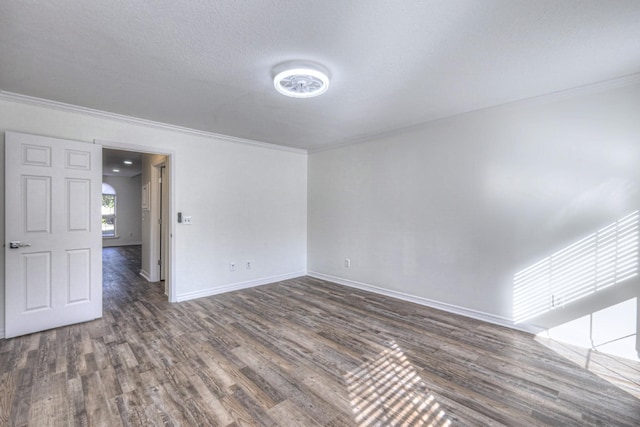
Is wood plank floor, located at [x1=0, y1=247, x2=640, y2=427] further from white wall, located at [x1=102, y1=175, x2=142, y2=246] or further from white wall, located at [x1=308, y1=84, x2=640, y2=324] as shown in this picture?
white wall, located at [x1=102, y1=175, x2=142, y2=246]

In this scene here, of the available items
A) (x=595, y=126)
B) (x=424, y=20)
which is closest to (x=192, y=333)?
(x=424, y=20)

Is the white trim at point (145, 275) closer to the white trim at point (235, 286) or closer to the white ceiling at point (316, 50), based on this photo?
the white trim at point (235, 286)

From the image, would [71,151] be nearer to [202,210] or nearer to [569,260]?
[202,210]

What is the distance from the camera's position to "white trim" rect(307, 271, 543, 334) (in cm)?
306

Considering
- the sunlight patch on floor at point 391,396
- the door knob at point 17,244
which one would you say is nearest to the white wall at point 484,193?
the sunlight patch on floor at point 391,396

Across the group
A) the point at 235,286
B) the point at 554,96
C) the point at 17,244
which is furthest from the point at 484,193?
the point at 17,244

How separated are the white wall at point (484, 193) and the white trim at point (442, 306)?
26mm

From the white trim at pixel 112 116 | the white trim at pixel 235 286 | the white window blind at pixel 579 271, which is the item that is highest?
the white trim at pixel 112 116

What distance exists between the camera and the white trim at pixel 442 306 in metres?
3.06

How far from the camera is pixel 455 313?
11.4 ft

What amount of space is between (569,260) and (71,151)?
5.29m

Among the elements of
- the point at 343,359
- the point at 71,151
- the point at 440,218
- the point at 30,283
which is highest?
the point at 71,151

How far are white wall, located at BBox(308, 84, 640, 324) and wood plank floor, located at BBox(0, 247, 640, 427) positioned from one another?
0.69 meters

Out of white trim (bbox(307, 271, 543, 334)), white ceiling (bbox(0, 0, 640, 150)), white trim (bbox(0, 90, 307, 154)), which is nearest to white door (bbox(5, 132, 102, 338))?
white trim (bbox(0, 90, 307, 154))
